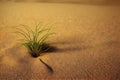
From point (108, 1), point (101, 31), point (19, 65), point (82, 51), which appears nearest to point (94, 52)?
point (82, 51)

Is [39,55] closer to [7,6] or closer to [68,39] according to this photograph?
[68,39]

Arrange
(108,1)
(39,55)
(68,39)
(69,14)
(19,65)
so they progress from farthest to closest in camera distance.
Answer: (108,1), (69,14), (68,39), (39,55), (19,65)

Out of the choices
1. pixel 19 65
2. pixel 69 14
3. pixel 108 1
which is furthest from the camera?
pixel 108 1

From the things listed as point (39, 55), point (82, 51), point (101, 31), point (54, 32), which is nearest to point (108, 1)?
point (101, 31)


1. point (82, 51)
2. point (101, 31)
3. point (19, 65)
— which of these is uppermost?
point (101, 31)

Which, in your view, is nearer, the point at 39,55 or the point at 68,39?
the point at 39,55

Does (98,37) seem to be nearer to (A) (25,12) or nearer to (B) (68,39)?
(B) (68,39)

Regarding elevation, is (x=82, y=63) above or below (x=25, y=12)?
below
